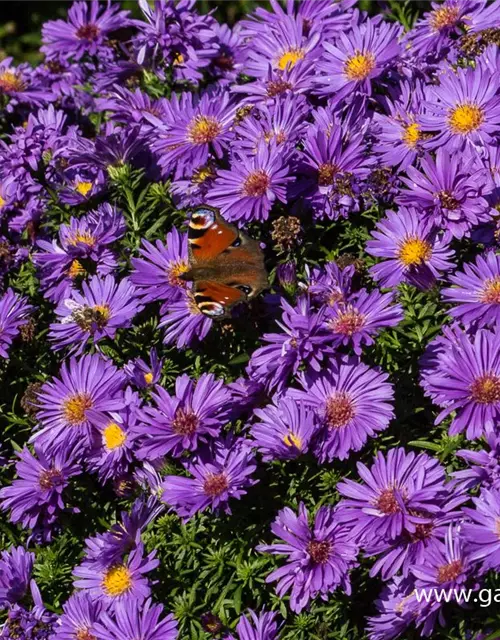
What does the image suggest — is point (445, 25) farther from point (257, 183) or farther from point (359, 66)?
point (257, 183)

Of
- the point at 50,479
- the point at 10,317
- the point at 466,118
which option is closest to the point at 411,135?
the point at 466,118

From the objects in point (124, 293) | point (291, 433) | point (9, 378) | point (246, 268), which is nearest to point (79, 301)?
point (124, 293)

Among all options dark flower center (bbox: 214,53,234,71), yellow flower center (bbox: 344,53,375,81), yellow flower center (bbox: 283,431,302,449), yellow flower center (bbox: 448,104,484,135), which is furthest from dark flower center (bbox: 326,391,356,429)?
dark flower center (bbox: 214,53,234,71)

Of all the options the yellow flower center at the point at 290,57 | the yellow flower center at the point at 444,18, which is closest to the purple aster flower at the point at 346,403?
the yellow flower center at the point at 290,57

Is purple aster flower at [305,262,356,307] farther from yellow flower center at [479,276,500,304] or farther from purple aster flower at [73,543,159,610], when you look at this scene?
purple aster flower at [73,543,159,610]

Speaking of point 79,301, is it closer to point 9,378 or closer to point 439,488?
point 9,378

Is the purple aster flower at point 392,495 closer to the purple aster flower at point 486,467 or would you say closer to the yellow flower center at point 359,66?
the purple aster flower at point 486,467
